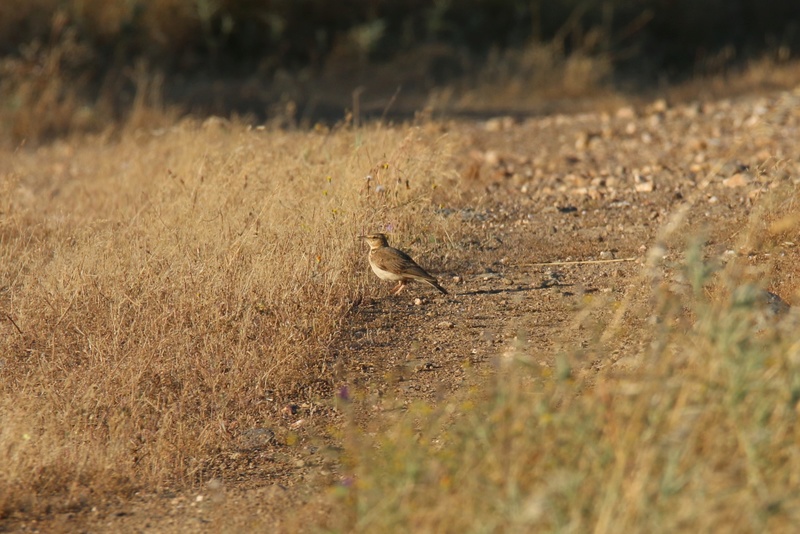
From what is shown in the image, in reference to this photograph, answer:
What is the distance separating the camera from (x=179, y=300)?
5770 mm

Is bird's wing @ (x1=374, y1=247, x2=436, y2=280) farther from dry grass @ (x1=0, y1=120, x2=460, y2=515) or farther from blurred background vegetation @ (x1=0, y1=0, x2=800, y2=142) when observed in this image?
blurred background vegetation @ (x1=0, y1=0, x2=800, y2=142)

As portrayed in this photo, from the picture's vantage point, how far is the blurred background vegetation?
1250 centimetres

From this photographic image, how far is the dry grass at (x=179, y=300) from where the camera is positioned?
467 cm

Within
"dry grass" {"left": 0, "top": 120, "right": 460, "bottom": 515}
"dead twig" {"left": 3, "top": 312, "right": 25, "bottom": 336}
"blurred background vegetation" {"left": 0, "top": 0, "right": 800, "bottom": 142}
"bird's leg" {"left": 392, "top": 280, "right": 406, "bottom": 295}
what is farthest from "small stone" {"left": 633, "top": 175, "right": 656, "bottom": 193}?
"dead twig" {"left": 3, "top": 312, "right": 25, "bottom": 336}

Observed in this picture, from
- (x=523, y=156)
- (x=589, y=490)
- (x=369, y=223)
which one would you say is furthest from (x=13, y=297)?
(x=523, y=156)

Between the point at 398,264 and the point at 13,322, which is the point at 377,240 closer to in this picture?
the point at 398,264

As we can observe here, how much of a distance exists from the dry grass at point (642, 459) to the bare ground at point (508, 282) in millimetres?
420

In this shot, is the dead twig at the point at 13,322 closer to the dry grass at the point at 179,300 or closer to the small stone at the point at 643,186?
the dry grass at the point at 179,300

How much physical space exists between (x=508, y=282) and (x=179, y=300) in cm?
209

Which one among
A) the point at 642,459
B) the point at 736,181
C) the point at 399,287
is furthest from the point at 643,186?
the point at 642,459

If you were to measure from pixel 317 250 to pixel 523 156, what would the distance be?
13.9ft

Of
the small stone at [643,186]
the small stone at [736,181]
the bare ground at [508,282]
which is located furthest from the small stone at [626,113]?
the small stone at [736,181]

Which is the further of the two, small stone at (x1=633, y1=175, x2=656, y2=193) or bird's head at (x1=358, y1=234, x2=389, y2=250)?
small stone at (x1=633, y1=175, x2=656, y2=193)

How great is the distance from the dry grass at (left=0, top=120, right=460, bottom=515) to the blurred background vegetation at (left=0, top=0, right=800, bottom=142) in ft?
14.0
